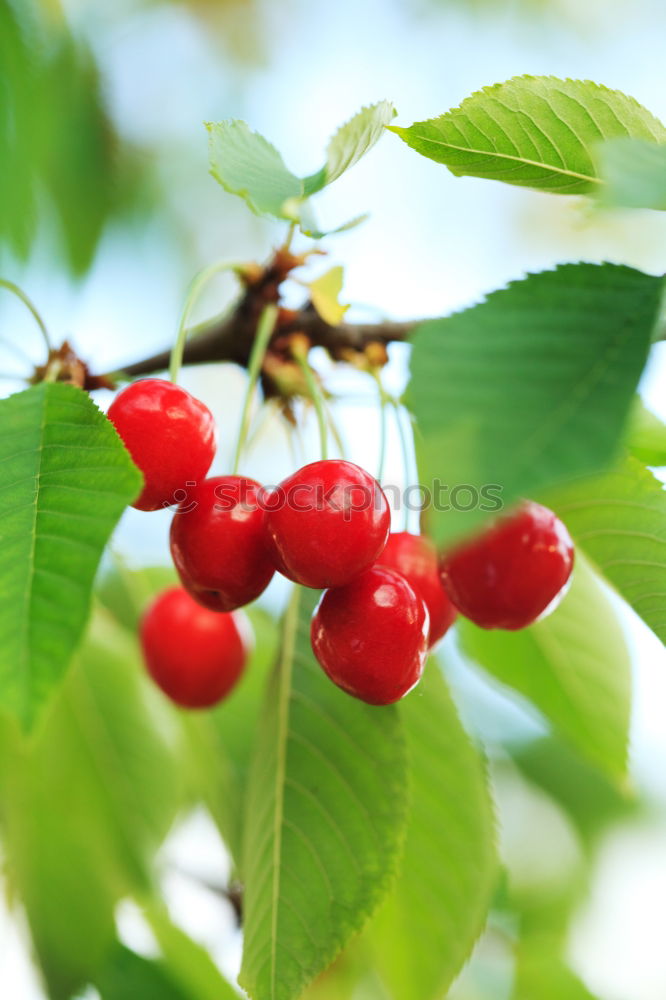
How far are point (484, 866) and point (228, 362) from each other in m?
0.89

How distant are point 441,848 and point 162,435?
2.69ft

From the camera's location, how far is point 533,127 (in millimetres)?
982

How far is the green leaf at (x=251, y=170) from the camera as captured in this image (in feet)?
3.01

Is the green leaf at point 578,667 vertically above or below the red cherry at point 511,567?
below

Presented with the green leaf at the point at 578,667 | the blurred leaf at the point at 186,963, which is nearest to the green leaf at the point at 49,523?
the green leaf at the point at 578,667

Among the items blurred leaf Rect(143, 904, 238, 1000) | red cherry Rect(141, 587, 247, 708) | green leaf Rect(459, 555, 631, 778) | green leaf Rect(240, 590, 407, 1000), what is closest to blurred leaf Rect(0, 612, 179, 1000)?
blurred leaf Rect(143, 904, 238, 1000)

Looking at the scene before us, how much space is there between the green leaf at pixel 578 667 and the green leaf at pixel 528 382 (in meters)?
0.80

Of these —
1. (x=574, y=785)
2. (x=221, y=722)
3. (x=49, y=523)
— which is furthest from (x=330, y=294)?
(x=574, y=785)

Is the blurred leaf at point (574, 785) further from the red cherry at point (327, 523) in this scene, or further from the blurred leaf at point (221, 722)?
the red cherry at point (327, 523)

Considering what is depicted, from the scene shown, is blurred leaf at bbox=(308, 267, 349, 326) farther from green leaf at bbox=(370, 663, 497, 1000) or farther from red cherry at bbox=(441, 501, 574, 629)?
green leaf at bbox=(370, 663, 497, 1000)

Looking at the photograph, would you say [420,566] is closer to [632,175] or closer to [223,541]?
[223,541]

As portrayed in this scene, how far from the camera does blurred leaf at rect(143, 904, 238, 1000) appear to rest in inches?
72.2

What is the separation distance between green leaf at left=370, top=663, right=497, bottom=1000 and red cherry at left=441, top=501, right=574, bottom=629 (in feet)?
1.27

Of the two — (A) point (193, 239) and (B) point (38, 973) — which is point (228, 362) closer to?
(B) point (38, 973)
